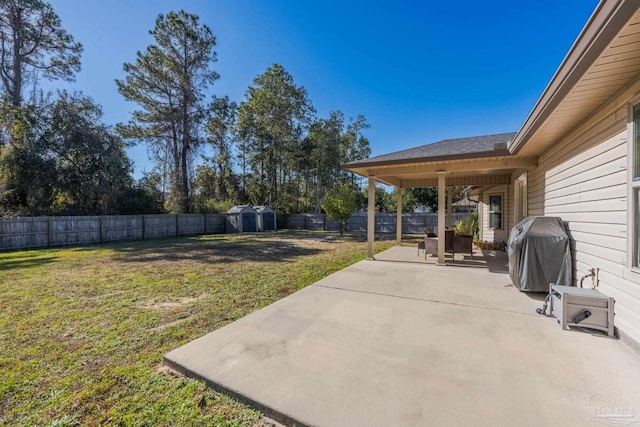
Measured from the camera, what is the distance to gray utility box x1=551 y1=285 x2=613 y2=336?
279cm

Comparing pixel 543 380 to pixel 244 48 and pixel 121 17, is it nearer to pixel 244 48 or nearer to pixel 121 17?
pixel 121 17

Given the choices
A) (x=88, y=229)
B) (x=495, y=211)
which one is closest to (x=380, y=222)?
(x=495, y=211)

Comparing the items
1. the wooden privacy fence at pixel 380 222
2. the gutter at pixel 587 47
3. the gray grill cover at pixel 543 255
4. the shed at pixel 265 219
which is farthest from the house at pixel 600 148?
the shed at pixel 265 219

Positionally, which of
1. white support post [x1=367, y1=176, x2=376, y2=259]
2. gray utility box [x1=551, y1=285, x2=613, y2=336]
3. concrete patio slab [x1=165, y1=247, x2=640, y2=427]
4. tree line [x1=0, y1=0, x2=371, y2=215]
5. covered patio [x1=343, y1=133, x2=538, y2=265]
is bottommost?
concrete patio slab [x1=165, y1=247, x2=640, y2=427]

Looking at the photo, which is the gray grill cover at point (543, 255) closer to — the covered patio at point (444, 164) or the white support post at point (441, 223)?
the covered patio at point (444, 164)

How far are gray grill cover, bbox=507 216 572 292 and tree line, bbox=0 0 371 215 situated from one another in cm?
1588

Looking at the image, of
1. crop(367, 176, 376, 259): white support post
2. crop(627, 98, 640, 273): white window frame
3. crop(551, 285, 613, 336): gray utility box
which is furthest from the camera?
crop(367, 176, 376, 259): white support post

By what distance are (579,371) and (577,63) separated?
259 centimetres

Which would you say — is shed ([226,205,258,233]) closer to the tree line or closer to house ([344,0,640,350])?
the tree line

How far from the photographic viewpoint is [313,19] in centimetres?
1005

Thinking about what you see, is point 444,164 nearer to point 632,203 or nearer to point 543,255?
point 543,255

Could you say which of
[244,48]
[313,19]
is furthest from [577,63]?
[244,48]

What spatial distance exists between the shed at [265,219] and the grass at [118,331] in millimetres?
12567

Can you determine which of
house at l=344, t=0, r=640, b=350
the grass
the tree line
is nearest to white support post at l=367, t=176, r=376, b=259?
the grass
